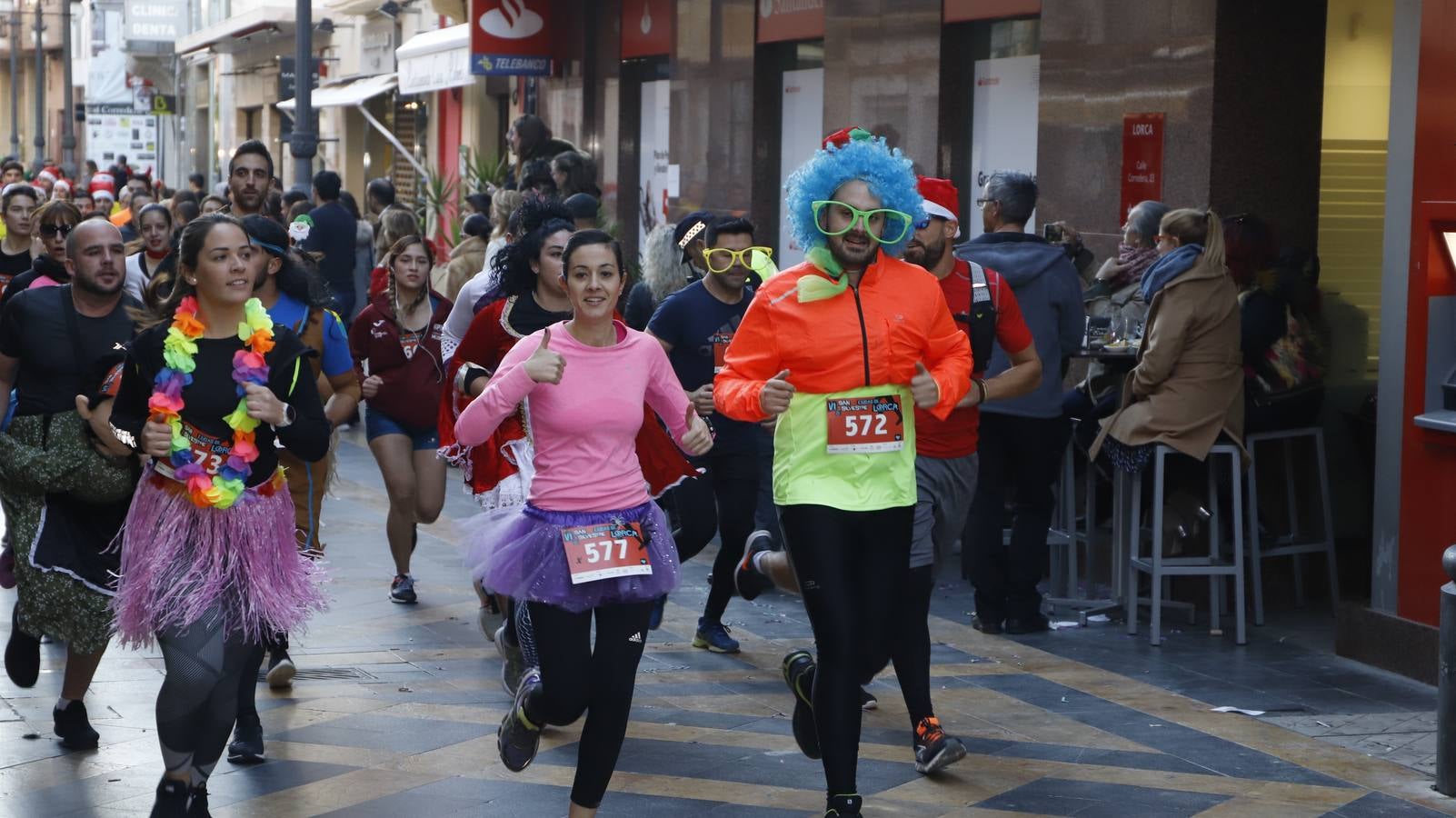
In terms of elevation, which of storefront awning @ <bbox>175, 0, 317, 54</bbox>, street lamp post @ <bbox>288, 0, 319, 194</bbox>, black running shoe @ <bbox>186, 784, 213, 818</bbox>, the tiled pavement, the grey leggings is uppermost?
storefront awning @ <bbox>175, 0, 317, 54</bbox>

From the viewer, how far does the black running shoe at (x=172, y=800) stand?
16.9 ft

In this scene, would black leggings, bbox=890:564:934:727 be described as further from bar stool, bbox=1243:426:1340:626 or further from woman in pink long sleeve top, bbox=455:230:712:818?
bar stool, bbox=1243:426:1340:626

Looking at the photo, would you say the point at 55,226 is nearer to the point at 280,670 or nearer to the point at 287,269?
the point at 287,269

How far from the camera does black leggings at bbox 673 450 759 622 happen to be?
781 centimetres

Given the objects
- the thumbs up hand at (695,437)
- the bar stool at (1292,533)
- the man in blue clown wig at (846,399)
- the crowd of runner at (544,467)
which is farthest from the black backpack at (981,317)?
the bar stool at (1292,533)

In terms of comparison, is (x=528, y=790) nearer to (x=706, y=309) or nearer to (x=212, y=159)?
(x=706, y=309)

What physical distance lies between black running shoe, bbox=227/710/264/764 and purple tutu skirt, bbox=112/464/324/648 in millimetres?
969

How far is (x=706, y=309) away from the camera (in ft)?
25.0

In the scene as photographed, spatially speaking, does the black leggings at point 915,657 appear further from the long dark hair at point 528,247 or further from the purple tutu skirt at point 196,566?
the purple tutu skirt at point 196,566

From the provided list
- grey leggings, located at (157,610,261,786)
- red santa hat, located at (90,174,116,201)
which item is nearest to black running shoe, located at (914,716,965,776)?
grey leggings, located at (157,610,261,786)

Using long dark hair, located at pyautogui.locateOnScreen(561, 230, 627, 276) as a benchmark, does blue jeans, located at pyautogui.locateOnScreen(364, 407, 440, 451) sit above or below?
below

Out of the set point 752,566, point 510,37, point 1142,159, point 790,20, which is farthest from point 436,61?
point 752,566

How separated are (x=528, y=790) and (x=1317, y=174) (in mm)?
5837

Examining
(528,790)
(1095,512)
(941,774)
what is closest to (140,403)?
(528,790)
